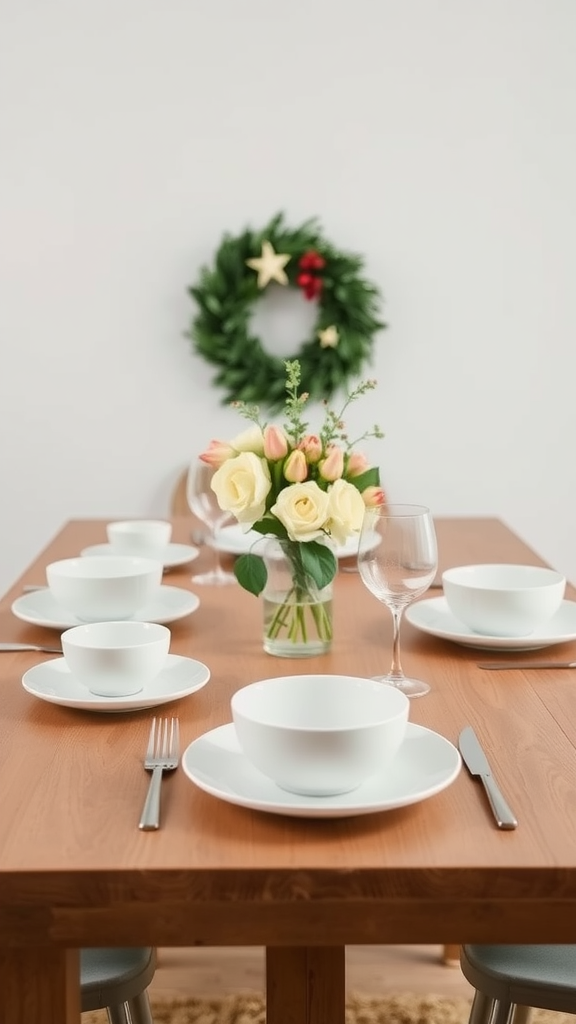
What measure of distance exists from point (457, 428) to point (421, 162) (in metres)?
0.81

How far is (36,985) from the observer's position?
92 cm

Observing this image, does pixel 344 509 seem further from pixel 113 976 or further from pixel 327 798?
pixel 113 976

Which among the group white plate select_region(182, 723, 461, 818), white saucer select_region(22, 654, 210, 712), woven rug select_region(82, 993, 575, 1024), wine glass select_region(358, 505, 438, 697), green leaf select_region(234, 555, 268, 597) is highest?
wine glass select_region(358, 505, 438, 697)

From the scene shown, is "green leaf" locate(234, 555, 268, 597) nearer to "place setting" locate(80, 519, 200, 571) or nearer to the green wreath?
"place setting" locate(80, 519, 200, 571)

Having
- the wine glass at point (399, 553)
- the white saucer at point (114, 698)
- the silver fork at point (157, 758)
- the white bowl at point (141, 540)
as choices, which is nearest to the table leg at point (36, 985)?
the silver fork at point (157, 758)

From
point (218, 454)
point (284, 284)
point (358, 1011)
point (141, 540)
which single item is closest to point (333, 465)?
point (218, 454)

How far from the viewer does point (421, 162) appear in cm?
349

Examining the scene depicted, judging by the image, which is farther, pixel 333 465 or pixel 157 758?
pixel 333 465

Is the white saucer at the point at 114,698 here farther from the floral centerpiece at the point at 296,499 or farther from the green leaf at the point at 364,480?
the green leaf at the point at 364,480

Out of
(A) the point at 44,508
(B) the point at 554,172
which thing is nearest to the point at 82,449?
(A) the point at 44,508

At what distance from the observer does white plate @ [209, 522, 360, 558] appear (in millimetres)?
2053

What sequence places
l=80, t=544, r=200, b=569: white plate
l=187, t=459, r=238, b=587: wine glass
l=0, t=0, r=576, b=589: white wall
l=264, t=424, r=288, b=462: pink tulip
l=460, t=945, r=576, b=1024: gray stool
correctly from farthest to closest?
l=0, t=0, r=576, b=589: white wall, l=80, t=544, r=200, b=569: white plate, l=187, t=459, r=238, b=587: wine glass, l=264, t=424, r=288, b=462: pink tulip, l=460, t=945, r=576, b=1024: gray stool

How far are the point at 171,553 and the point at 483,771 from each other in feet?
3.60

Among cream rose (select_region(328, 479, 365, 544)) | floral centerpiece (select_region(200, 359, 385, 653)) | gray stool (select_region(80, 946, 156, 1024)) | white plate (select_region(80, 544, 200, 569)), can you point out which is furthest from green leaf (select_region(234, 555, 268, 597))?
white plate (select_region(80, 544, 200, 569))
